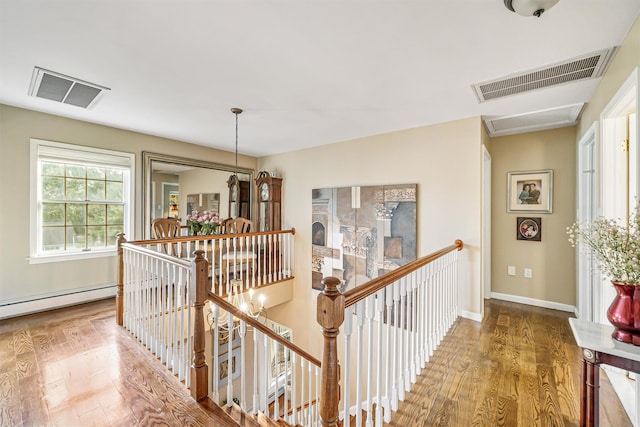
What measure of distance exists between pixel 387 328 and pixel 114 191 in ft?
14.1

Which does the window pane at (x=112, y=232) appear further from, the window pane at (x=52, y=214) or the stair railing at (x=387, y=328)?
the stair railing at (x=387, y=328)

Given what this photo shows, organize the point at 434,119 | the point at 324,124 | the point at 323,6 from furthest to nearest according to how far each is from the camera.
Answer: the point at 324,124, the point at 434,119, the point at 323,6

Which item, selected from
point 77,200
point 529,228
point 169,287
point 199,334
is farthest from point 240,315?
point 529,228

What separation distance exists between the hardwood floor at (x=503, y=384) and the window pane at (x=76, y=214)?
14.4 ft

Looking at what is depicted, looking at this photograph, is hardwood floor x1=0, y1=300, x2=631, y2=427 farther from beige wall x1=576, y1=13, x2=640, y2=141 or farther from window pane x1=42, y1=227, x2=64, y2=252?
beige wall x1=576, y1=13, x2=640, y2=141

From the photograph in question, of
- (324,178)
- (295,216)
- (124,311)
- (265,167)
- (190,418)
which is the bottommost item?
(190,418)

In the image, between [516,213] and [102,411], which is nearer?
[102,411]

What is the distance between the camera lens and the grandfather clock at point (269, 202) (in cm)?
523

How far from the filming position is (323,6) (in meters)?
1.59

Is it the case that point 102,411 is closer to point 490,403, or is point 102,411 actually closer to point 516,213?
point 490,403

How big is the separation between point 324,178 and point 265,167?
1602 mm

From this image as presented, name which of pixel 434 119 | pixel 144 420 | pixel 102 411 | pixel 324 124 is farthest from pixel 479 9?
pixel 102 411

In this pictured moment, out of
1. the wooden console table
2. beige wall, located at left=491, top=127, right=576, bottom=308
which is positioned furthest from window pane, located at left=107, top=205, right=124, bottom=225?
beige wall, located at left=491, top=127, right=576, bottom=308

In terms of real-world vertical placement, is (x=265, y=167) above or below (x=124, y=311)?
above
